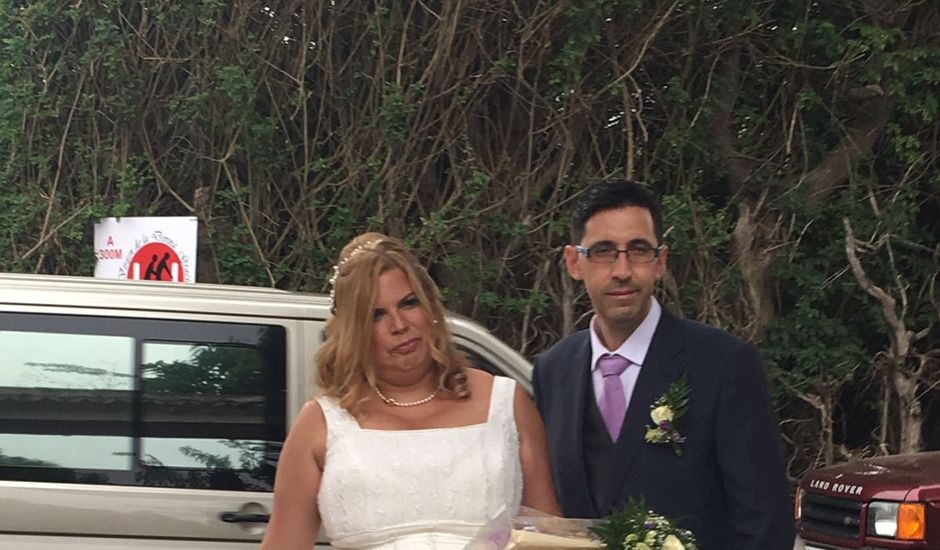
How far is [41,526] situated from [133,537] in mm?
301

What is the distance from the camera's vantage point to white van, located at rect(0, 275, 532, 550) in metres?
4.21

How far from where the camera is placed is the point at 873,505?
5.54m

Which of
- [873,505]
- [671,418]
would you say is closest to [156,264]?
[873,505]

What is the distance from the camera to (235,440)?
171 inches

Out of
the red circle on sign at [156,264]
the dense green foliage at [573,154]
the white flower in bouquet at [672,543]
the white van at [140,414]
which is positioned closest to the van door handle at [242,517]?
the white van at [140,414]

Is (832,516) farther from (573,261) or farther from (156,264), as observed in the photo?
(156,264)

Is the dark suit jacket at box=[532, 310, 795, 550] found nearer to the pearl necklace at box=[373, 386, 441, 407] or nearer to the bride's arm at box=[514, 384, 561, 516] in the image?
the bride's arm at box=[514, 384, 561, 516]

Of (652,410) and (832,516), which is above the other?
(652,410)

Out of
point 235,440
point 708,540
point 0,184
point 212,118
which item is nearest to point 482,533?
point 708,540

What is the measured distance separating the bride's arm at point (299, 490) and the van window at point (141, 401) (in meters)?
1.48

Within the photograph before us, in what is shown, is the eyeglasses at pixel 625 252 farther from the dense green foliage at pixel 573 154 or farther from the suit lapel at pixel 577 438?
the dense green foliage at pixel 573 154

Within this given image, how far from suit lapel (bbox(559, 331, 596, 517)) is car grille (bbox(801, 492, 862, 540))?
3.22m

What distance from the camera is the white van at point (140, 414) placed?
13.8 feet

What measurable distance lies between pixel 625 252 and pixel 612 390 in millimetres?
329
